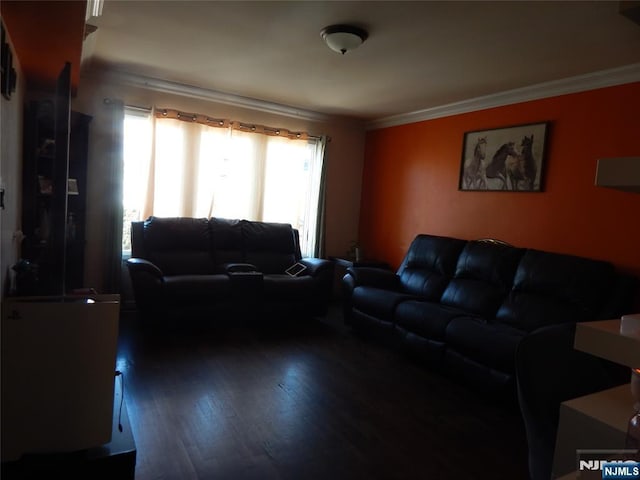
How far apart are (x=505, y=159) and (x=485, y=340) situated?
181 cm

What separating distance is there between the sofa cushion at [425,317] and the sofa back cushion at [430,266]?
36cm

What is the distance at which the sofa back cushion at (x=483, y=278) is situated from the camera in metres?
3.38

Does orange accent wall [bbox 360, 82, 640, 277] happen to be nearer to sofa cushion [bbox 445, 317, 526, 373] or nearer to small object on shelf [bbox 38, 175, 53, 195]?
sofa cushion [bbox 445, 317, 526, 373]

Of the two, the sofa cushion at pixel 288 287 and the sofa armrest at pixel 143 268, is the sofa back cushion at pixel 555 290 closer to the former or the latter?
the sofa cushion at pixel 288 287

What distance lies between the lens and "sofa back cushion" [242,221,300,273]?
4566mm

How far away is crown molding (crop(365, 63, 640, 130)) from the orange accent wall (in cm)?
5

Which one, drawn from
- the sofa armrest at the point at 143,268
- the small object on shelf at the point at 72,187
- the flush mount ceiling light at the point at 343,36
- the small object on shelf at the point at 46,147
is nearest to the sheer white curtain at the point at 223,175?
the small object on shelf at the point at 72,187

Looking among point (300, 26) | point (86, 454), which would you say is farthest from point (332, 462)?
point (300, 26)

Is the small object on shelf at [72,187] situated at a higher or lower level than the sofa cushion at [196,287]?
higher

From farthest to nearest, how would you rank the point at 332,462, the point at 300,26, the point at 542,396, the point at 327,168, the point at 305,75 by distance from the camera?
1. the point at 327,168
2. the point at 305,75
3. the point at 300,26
4. the point at 332,462
5. the point at 542,396

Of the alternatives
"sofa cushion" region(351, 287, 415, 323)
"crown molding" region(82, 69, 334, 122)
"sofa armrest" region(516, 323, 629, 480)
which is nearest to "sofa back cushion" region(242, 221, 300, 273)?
"sofa cushion" region(351, 287, 415, 323)

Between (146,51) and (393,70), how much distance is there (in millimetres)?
1968

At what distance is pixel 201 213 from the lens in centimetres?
462

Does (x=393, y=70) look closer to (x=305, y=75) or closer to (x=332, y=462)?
(x=305, y=75)
